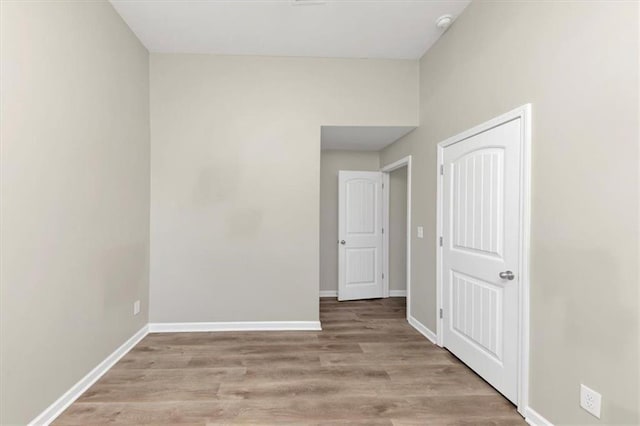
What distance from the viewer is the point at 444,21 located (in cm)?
279

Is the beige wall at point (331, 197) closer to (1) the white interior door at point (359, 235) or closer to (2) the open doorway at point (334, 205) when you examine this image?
(2) the open doorway at point (334, 205)

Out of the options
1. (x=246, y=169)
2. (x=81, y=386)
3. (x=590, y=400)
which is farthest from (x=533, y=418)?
(x=246, y=169)

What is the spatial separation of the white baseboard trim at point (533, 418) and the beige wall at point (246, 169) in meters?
2.09

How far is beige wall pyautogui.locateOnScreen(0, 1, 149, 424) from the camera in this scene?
5.57ft

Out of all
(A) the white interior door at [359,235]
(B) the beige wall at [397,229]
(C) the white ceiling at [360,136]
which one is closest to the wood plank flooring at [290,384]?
(A) the white interior door at [359,235]

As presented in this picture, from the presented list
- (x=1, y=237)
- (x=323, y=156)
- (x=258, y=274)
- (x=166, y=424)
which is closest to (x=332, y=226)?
(x=323, y=156)

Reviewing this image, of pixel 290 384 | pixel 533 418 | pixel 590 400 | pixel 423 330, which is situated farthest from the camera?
pixel 423 330

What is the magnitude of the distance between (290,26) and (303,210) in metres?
1.83

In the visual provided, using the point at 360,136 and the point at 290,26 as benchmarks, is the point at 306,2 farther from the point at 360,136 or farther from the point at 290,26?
the point at 360,136

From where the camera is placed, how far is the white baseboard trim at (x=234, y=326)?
3.42m

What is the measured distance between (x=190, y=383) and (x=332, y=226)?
123 inches

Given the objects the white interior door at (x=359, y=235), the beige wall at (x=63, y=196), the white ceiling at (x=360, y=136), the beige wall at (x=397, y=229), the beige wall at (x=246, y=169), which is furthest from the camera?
the beige wall at (x=397, y=229)

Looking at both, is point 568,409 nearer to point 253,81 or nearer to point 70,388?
point 70,388

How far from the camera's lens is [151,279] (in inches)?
134
